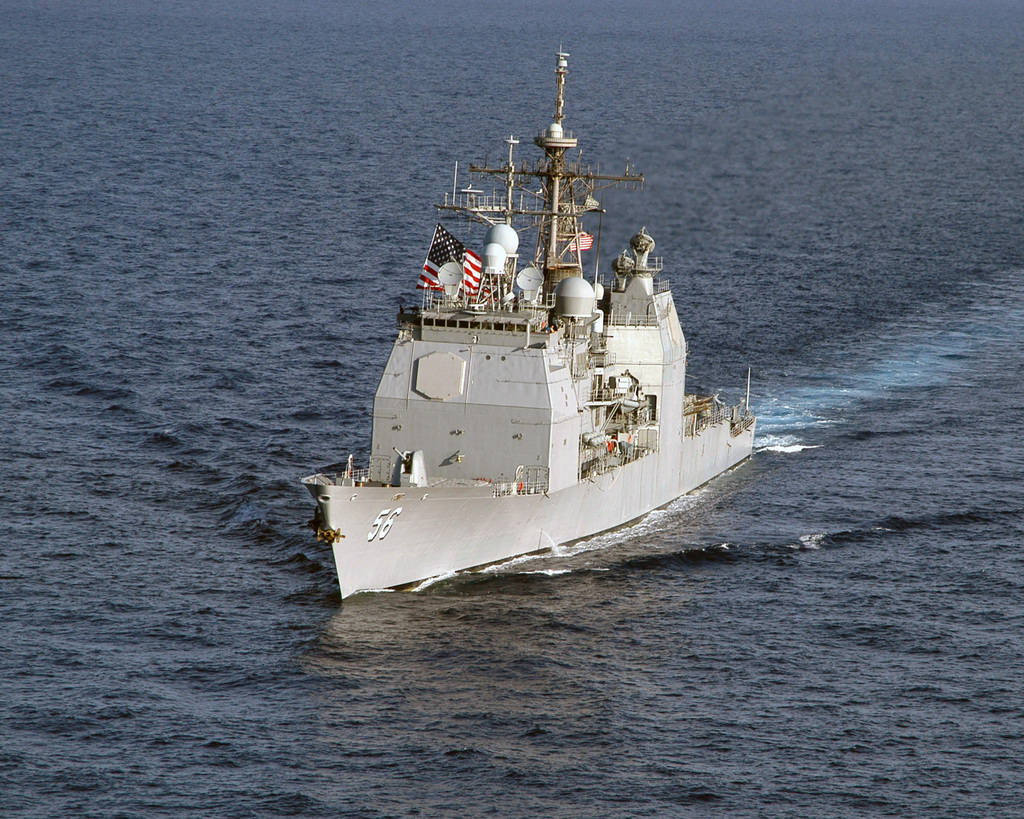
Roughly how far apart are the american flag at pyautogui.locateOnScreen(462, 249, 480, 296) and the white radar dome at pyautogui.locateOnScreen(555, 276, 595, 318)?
290 centimetres

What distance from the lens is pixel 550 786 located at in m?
28.8

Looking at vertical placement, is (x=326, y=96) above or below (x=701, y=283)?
above

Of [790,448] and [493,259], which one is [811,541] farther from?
[493,259]

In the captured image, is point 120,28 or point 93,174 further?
point 120,28

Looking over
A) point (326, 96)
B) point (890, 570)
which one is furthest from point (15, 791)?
point (326, 96)

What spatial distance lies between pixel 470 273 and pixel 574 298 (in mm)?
3513

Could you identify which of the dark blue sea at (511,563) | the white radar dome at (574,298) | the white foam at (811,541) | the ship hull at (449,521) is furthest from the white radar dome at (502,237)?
the white foam at (811,541)

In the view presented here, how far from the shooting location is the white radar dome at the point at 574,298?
43.9 metres

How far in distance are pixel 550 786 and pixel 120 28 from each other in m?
165

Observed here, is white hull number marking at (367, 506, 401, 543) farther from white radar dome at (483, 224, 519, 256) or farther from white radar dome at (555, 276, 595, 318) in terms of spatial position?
white radar dome at (483, 224, 519, 256)

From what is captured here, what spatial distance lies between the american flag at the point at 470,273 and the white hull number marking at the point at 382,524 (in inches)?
314

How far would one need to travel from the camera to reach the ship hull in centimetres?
3666

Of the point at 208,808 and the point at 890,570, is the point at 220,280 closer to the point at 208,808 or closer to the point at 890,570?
the point at 890,570

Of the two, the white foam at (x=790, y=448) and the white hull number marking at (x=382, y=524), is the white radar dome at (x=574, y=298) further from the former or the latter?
the white foam at (x=790, y=448)
